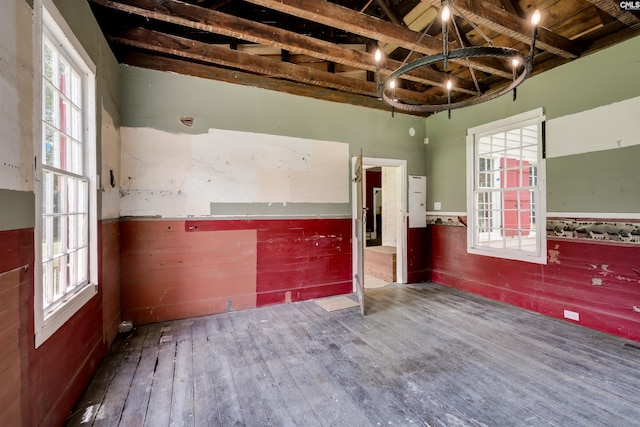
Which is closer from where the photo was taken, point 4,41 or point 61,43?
point 4,41

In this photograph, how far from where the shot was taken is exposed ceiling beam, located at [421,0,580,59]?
2.41 metres

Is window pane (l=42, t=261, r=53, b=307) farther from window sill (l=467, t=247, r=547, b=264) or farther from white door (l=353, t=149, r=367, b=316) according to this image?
window sill (l=467, t=247, r=547, b=264)

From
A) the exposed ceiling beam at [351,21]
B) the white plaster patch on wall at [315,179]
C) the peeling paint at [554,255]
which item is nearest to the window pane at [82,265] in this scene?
the white plaster patch on wall at [315,179]

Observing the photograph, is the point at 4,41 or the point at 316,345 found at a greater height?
the point at 4,41

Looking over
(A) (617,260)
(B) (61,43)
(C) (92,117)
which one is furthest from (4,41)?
(A) (617,260)

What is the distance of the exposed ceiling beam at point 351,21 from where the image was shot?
2398 mm

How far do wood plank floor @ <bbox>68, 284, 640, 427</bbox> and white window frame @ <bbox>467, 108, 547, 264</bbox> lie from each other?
787 millimetres

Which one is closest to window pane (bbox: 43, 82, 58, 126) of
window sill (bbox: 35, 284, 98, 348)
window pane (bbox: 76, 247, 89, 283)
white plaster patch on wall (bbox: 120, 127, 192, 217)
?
window pane (bbox: 76, 247, 89, 283)

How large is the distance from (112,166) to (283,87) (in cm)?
236

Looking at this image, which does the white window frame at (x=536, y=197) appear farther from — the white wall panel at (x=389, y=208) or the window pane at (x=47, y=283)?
the window pane at (x=47, y=283)

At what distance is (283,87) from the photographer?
13.4 feet

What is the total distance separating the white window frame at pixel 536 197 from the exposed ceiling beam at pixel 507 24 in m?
0.70

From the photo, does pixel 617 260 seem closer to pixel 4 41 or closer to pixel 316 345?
pixel 316 345

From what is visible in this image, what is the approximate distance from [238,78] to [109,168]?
6.37 ft
